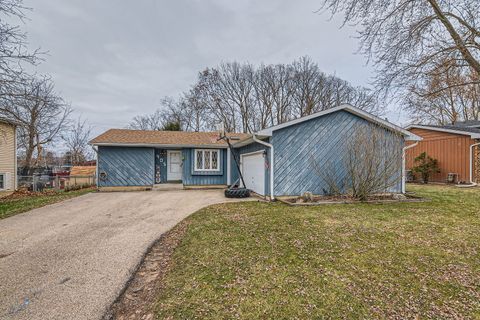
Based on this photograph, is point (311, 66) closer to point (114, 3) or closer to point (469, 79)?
point (469, 79)

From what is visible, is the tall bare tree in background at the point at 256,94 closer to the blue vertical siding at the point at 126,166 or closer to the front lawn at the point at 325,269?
the blue vertical siding at the point at 126,166

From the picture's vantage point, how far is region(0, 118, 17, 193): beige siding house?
11.2m

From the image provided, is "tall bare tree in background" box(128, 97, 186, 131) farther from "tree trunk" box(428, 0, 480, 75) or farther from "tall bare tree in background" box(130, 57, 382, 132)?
"tree trunk" box(428, 0, 480, 75)

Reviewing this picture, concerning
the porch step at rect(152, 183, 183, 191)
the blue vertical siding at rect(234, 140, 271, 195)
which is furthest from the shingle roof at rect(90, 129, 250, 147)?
the porch step at rect(152, 183, 183, 191)

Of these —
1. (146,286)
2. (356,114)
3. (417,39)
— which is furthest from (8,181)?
(417,39)

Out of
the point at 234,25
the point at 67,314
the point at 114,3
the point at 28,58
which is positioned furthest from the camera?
the point at 234,25

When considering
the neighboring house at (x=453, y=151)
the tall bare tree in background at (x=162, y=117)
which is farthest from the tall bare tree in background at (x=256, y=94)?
the neighboring house at (x=453, y=151)

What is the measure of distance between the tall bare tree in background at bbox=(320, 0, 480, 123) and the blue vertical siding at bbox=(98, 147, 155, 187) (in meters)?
9.81

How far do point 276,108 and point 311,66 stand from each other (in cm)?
548

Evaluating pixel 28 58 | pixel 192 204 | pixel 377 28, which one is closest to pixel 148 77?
pixel 28 58

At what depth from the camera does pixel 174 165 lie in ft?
40.8

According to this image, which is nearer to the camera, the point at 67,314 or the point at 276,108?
the point at 67,314

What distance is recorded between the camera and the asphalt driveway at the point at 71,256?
2.33 m

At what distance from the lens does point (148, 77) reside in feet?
55.1
